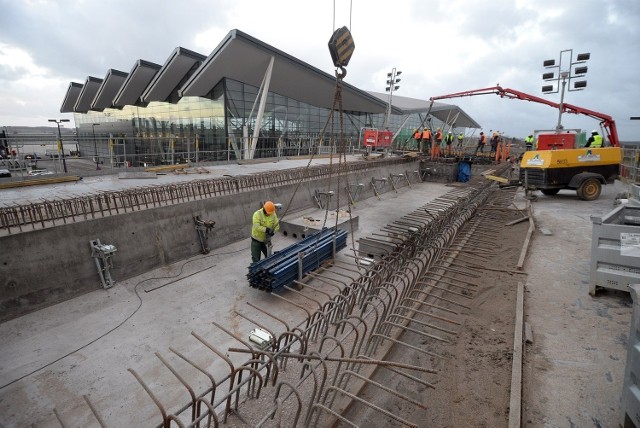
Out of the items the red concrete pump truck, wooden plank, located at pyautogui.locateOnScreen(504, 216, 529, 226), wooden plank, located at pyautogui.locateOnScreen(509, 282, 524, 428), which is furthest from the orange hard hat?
the red concrete pump truck

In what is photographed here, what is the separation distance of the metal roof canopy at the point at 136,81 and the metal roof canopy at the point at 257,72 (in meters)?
6.73

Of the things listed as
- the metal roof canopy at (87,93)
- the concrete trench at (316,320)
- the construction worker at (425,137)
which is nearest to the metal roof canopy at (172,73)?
the metal roof canopy at (87,93)

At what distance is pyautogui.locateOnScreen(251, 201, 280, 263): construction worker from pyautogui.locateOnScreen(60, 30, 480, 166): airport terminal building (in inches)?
385

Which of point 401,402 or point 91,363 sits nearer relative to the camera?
point 401,402

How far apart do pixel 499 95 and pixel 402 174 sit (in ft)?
34.8

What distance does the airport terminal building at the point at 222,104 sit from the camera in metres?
19.9

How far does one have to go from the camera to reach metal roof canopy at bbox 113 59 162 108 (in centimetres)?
2531

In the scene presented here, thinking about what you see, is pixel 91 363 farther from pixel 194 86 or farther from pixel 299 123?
pixel 299 123

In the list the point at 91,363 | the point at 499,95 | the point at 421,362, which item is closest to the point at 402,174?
the point at 499,95

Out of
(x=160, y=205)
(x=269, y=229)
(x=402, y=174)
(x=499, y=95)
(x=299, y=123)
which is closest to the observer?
(x=269, y=229)

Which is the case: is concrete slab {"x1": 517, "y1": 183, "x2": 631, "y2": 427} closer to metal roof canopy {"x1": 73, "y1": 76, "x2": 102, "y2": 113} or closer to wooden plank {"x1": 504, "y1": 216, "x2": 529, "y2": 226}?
wooden plank {"x1": 504, "y1": 216, "x2": 529, "y2": 226}

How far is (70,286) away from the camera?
6.82m

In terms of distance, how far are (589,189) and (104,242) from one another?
16.0 meters

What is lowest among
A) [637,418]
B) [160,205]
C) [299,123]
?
[637,418]
